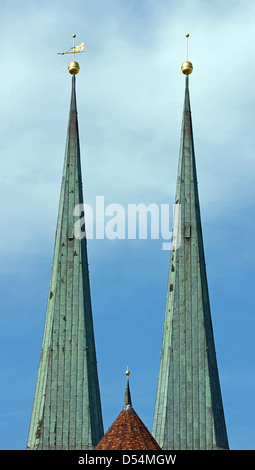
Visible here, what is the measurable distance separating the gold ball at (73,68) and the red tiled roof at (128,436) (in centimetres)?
1708

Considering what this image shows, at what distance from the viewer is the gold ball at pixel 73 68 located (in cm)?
10512

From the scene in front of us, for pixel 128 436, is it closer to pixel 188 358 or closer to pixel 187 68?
pixel 188 358

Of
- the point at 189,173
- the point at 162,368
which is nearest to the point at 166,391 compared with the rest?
the point at 162,368

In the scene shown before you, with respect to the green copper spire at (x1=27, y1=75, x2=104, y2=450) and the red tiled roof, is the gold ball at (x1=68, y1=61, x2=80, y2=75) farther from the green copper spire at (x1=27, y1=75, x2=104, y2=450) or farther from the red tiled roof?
the red tiled roof

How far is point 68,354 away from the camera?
328 feet

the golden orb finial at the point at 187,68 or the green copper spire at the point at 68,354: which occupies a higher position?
the golden orb finial at the point at 187,68

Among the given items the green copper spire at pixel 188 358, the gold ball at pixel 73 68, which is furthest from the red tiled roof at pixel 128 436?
the gold ball at pixel 73 68

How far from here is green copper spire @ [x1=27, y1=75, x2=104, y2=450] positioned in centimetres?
9844

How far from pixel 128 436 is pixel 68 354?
7.18 m

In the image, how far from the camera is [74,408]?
98812 millimetres

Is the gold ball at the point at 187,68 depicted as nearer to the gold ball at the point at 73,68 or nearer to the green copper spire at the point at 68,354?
the gold ball at the point at 73,68

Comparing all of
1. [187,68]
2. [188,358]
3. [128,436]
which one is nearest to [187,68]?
[187,68]

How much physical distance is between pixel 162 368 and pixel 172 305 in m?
2.75
